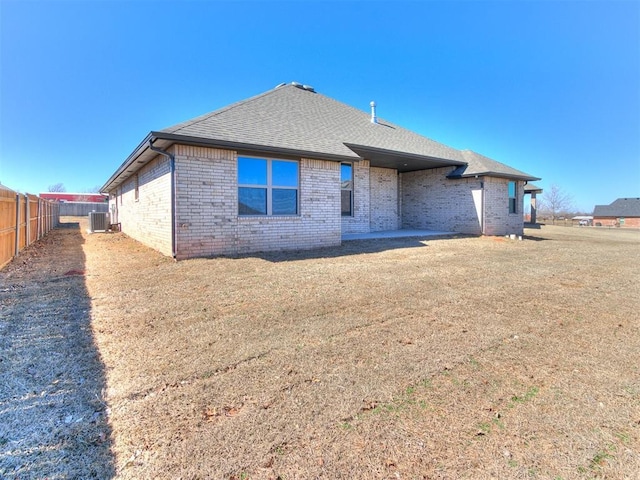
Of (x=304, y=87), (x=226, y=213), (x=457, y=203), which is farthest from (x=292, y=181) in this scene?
(x=457, y=203)

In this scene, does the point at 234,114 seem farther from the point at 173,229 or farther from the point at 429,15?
the point at 429,15

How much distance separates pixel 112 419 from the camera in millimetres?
2051

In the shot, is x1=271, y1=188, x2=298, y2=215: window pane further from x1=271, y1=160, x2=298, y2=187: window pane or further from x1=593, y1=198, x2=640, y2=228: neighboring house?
x1=593, y1=198, x2=640, y2=228: neighboring house

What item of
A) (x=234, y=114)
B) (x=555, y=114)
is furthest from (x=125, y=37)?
(x=555, y=114)

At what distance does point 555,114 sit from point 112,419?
36.4 meters

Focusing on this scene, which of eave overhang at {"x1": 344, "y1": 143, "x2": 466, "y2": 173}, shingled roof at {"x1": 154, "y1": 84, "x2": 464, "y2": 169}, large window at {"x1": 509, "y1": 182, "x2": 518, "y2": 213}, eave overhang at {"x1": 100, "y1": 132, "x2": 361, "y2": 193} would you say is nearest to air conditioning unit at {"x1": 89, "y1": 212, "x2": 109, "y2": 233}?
eave overhang at {"x1": 100, "y1": 132, "x2": 361, "y2": 193}

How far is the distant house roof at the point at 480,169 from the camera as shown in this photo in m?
13.9

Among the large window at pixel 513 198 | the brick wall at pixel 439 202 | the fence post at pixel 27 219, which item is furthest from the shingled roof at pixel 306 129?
the fence post at pixel 27 219

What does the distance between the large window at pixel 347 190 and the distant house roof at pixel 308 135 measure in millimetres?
928

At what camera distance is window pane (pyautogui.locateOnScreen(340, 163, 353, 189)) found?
1359 cm

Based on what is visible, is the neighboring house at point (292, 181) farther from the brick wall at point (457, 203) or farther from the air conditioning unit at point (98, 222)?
the air conditioning unit at point (98, 222)

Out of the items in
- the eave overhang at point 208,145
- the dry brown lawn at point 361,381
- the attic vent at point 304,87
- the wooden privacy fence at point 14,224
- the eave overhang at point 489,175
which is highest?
the attic vent at point 304,87

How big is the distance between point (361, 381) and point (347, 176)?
1199 cm

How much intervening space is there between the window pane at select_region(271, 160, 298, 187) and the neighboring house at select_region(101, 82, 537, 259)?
1.2 inches
